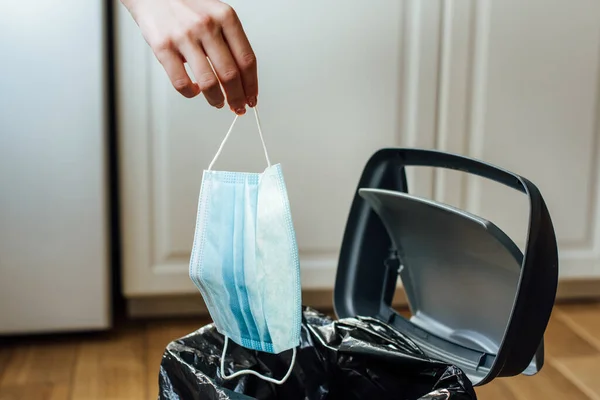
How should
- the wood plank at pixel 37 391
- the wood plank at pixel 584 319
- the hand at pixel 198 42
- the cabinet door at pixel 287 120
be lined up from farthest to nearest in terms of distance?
the wood plank at pixel 584 319, the cabinet door at pixel 287 120, the wood plank at pixel 37 391, the hand at pixel 198 42

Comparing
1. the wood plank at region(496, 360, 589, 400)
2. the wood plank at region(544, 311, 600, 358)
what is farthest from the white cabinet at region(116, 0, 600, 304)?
the wood plank at region(496, 360, 589, 400)

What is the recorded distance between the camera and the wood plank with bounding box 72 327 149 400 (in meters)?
1.19

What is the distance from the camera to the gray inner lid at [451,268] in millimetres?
862

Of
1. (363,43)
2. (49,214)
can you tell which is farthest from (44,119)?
(363,43)

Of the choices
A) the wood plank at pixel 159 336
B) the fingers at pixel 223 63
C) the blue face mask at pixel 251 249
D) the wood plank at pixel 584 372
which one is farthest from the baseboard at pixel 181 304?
the fingers at pixel 223 63

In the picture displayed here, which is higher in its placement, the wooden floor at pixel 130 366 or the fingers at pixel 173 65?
the fingers at pixel 173 65

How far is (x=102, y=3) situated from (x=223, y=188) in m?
0.60

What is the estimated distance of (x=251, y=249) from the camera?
767 millimetres

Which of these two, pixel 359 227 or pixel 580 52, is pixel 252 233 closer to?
pixel 359 227

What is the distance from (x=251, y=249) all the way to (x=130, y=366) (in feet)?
1.99

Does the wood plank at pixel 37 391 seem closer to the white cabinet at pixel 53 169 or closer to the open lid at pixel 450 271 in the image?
the white cabinet at pixel 53 169

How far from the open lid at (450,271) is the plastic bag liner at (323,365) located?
0.07m

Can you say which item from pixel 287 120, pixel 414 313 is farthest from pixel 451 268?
pixel 287 120

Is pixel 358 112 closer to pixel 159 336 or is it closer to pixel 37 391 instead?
pixel 159 336
